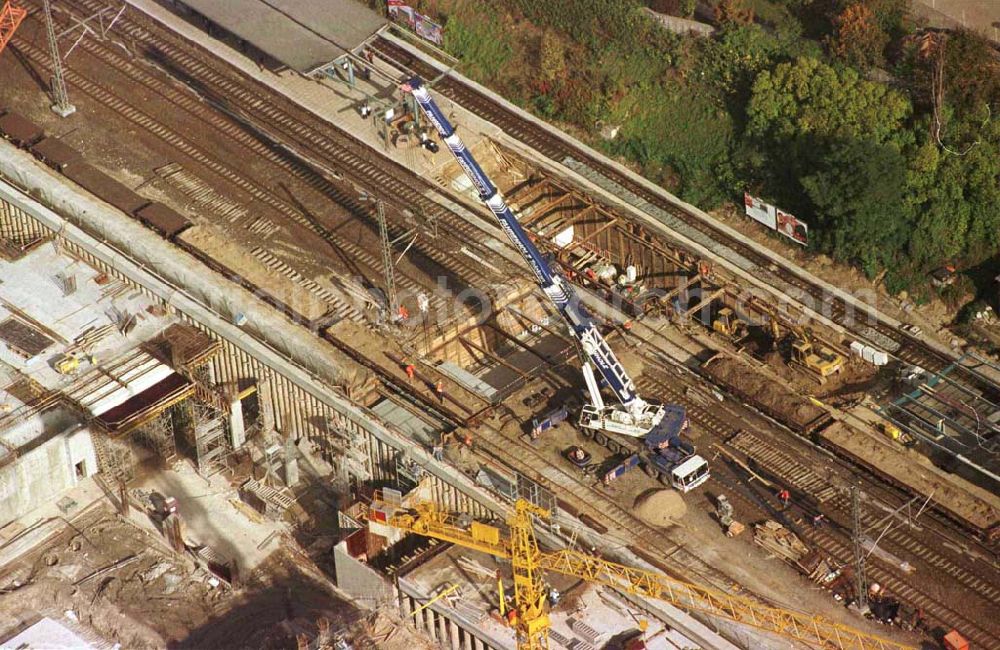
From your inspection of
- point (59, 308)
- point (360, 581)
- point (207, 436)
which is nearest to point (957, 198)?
point (360, 581)

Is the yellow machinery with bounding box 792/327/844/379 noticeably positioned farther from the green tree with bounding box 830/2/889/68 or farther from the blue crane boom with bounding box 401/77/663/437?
the green tree with bounding box 830/2/889/68

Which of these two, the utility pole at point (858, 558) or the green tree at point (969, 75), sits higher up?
the green tree at point (969, 75)

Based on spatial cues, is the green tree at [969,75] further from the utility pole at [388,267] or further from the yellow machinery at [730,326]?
the utility pole at [388,267]

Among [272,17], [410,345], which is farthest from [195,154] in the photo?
[410,345]

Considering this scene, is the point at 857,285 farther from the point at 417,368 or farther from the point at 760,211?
the point at 417,368

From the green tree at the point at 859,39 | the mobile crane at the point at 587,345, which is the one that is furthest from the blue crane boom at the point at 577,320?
the green tree at the point at 859,39

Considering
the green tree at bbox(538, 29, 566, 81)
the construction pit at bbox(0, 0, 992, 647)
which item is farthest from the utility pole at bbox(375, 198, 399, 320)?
the green tree at bbox(538, 29, 566, 81)

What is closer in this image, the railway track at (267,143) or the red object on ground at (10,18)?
the railway track at (267,143)

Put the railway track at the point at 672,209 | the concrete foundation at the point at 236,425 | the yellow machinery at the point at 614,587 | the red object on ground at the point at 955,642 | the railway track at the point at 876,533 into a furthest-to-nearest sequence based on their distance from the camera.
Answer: the railway track at the point at 672,209 < the concrete foundation at the point at 236,425 < the railway track at the point at 876,533 < the yellow machinery at the point at 614,587 < the red object on ground at the point at 955,642
